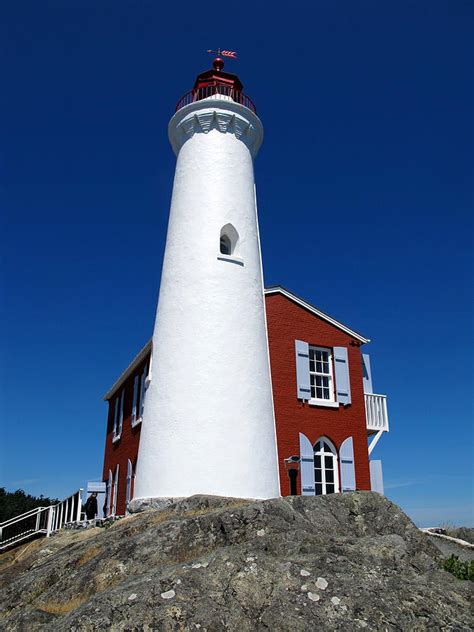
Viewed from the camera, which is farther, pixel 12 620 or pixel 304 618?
pixel 12 620

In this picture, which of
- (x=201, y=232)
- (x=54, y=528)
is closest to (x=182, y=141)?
(x=201, y=232)

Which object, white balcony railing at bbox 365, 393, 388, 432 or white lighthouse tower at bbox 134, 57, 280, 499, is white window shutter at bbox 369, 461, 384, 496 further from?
white lighthouse tower at bbox 134, 57, 280, 499

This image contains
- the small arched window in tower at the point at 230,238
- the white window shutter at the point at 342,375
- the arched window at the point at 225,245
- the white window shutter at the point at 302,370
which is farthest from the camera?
the white window shutter at the point at 342,375

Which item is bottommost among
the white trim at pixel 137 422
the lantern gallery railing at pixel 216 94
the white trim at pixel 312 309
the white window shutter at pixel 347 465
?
the white window shutter at pixel 347 465

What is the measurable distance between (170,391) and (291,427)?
4.47 metres

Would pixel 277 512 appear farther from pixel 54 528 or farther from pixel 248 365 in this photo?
pixel 54 528

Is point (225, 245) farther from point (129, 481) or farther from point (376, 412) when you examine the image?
point (129, 481)

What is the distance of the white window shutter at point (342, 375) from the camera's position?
58.2ft

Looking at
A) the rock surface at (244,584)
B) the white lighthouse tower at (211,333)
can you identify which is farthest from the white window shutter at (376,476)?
the rock surface at (244,584)

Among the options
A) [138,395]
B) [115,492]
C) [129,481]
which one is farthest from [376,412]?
[115,492]

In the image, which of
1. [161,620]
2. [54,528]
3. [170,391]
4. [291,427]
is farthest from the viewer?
[54,528]

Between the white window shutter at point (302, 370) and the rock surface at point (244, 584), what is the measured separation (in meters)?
8.69

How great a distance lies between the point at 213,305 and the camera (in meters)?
14.3

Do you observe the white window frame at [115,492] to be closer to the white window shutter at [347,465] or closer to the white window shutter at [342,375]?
the white window shutter at [347,465]
